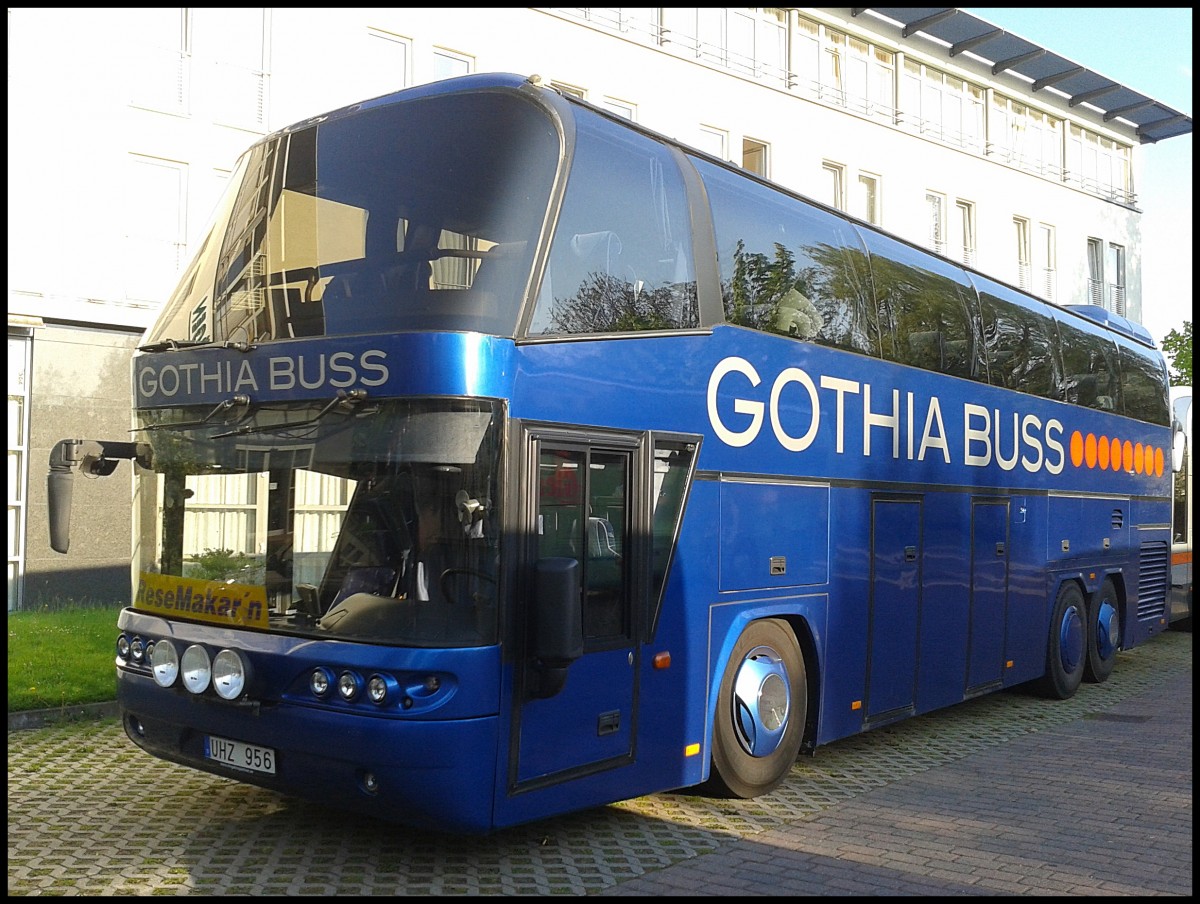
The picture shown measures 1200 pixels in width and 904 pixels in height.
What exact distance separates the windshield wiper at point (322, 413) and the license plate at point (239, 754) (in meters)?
1.55

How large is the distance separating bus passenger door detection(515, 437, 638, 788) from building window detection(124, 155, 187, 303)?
14757 millimetres

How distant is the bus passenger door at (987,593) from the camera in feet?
34.9

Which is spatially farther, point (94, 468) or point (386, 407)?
point (94, 468)

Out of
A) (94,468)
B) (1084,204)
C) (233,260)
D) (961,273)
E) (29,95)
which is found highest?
(1084,204)

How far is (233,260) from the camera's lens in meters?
7.00

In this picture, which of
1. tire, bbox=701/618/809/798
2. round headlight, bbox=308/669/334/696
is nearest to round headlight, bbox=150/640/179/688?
round headlight, bbox=308/669/334/696

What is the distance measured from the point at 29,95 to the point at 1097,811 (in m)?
17.1

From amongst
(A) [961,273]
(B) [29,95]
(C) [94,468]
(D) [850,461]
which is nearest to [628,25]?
(B) [29,95]

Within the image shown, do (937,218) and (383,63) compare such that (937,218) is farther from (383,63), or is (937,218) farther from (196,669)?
(196,669)

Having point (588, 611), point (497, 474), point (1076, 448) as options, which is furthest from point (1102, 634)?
point (497, 474)

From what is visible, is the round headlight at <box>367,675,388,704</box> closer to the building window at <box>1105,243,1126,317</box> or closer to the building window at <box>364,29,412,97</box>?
the building window at <box>364,29,412,97</box>

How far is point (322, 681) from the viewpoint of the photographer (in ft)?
19.6

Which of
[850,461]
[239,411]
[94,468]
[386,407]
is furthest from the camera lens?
[850,461]

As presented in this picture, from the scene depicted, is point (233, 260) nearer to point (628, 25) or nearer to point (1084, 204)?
point (628, 25)
